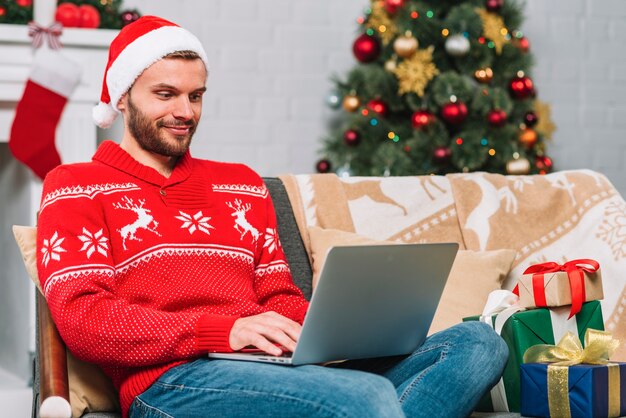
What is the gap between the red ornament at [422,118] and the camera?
3707 millimetres

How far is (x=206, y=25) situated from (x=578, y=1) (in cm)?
176

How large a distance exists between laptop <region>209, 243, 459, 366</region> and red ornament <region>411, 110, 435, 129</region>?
6.74 feet

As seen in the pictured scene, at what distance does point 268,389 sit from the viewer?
1479 mm

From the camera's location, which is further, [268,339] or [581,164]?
[581,164]

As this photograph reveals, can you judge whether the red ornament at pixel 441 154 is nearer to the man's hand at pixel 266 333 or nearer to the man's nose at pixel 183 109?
the man's nose at pixel 183 109

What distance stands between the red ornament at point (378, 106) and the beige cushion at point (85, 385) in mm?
2082

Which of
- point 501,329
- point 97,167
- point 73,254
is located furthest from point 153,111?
point 501,329

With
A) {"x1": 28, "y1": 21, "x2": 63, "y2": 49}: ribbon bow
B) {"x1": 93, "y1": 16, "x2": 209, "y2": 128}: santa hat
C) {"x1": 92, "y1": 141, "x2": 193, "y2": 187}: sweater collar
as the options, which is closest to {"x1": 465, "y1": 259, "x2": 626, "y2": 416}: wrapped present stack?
{"x1": 92, "y1": 141, "x2": 193, "y2": 187}: sweater collar

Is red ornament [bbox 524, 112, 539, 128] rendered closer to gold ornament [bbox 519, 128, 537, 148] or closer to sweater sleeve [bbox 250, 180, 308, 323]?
gold ornament [bbox 519, 128, 537, 148]

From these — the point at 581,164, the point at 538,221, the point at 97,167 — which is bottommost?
the point at 581,164

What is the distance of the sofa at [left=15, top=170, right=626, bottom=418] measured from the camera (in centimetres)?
236

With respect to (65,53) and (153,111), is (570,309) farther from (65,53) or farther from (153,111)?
(65,53)

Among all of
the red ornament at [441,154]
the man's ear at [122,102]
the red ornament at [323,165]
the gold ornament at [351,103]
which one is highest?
the man's ear at [122,102]

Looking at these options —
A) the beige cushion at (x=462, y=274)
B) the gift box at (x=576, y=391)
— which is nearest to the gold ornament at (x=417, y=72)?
the beige cushion at (x=462, y=274)
